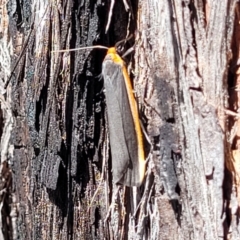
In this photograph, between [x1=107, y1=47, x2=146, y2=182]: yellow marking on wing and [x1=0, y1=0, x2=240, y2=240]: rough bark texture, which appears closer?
[x1=0, y1=0, x2=240, y2=240]: rough bark texture

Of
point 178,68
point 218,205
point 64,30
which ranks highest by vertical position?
point 64,30

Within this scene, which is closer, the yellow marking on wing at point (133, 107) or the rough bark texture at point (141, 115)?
the rough bark texture at point (141, 115)

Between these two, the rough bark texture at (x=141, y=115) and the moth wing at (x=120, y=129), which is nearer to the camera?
the rough bark texture at (x=141, y=115)

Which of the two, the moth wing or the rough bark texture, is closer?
the rough bark texture

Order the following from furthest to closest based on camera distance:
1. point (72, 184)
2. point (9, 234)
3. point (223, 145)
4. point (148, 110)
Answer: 1. point (9, 234)
2. point (72, 184)
3. point (148, 110)
4. point (223, 145)

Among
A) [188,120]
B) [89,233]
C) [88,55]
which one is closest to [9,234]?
[89,233]

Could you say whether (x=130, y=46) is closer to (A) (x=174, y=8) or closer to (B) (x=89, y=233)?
(A) (x=174, y=8)

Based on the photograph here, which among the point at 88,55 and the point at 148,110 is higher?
the point at 88,55

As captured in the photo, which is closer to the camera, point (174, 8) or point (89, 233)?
point (174, 8)
